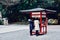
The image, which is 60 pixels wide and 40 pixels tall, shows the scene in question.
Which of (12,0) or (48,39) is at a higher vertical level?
(12,0)

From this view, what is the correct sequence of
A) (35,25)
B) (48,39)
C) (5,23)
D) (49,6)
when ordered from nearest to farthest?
(48,39) → (35,25) → (5,23) → (49,6)

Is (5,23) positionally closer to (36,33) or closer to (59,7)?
(59,7)

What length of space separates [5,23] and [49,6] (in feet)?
26.6

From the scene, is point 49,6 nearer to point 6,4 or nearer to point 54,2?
point 54,2

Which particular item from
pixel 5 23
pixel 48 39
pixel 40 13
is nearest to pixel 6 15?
pixel 5 23

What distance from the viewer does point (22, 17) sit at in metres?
40.6

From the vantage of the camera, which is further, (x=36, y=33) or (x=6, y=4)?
(x=6, y=4)

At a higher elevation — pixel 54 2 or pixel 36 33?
pixel 54 2

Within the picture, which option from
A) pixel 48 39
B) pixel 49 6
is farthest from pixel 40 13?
pixel 49 6

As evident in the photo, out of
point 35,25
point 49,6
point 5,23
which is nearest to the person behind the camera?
point 35,25

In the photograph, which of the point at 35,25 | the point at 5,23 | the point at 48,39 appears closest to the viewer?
the point at 48,39

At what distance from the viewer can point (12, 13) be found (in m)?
40.8

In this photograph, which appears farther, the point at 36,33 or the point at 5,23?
the point at 5,23

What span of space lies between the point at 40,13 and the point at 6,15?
21.6 m
